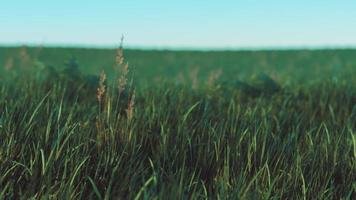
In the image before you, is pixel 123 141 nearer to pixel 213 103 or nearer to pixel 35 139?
pixel 35 139

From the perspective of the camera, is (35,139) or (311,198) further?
(35,139)

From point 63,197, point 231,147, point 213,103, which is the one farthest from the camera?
point 213,103

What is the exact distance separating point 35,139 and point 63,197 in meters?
0.81

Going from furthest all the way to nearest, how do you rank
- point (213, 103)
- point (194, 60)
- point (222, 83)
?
1. point (194, 60)
2. point (222, 83)
3. point (213, 103)

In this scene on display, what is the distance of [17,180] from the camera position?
2699mm

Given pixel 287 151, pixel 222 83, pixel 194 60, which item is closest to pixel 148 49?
pixel 194 60

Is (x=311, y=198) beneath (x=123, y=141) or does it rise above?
beneath

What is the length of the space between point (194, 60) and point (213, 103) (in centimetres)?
2004

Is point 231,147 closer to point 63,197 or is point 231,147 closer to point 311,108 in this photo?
point 63,197

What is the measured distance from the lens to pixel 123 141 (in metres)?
3.13

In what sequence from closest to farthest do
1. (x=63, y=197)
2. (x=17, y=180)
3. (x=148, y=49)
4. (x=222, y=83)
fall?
(x=63, y=197), (x=17, y=180), (x=222, y=83), (x=148, y=49)

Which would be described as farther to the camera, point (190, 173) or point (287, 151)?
point (287, 151)

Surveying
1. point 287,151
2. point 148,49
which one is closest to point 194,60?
point 148,49

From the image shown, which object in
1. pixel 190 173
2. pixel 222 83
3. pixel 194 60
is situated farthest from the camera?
pixel 194 60
